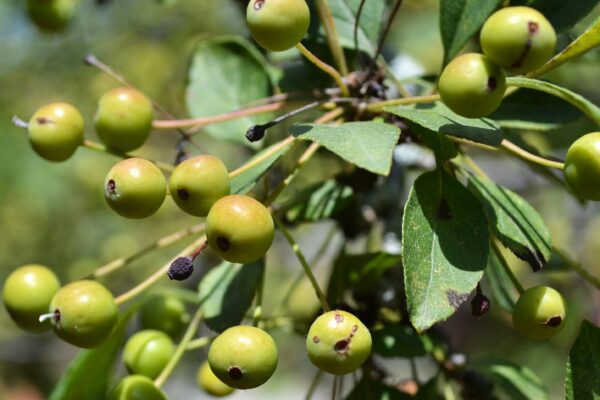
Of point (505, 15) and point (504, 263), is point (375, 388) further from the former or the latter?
point (505, 15)

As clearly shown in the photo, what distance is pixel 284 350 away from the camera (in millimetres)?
4914

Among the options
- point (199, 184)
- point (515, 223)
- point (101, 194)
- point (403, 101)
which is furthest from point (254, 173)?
point (101, 194)

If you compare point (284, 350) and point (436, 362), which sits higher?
point (436, 362)

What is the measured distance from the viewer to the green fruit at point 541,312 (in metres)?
0.90

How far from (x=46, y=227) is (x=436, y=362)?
2.75m

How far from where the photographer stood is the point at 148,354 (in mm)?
1201

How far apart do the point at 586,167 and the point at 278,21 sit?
40 cm

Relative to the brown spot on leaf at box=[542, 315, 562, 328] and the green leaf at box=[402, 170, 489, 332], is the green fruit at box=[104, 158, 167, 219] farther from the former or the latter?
the brown spot on leaf at box=[542, 315, 562, 328]

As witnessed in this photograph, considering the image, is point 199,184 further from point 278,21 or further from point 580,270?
point 580,270

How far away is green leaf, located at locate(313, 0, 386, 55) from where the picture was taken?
1240mm

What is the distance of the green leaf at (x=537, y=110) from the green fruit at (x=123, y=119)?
0.57 metres

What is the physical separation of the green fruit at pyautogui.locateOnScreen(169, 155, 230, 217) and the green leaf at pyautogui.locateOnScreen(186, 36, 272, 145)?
521 mm

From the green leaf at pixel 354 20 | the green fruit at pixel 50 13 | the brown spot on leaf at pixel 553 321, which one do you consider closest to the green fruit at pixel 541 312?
the brown spot on leaf at pixel 553 321

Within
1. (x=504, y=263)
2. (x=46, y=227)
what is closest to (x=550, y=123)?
(x=504, y=263)
